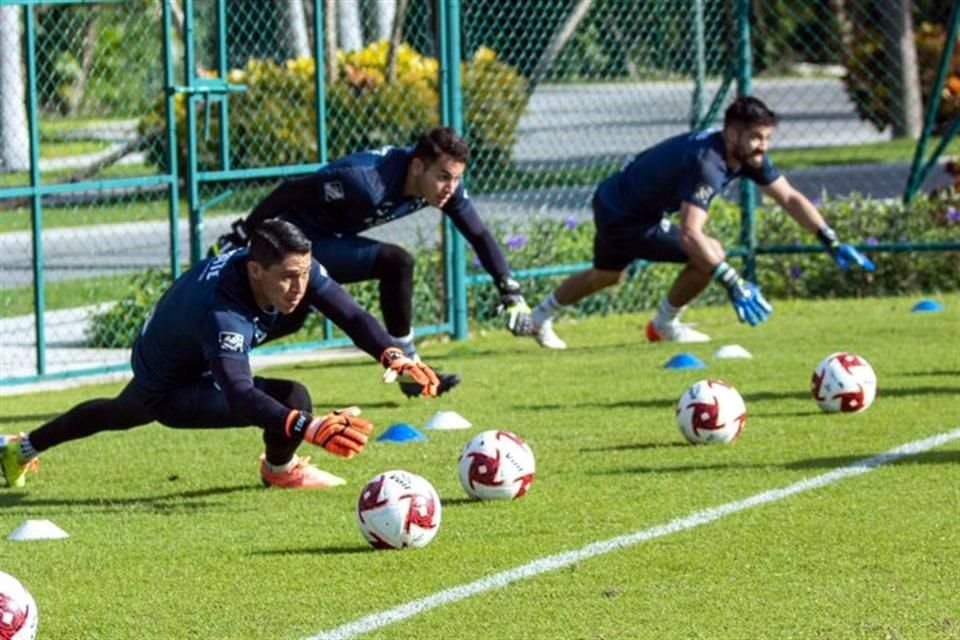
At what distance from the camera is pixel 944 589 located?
7.48 m

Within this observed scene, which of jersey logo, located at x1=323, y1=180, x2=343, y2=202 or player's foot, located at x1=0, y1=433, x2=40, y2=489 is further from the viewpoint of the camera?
jersey logo, located at x1=323, y1=180, x2=343, y2=202

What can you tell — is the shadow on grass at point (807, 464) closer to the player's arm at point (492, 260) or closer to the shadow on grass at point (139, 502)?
the shadow on grass at point (139, 502)

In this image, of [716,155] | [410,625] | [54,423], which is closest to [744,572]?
[410,625]

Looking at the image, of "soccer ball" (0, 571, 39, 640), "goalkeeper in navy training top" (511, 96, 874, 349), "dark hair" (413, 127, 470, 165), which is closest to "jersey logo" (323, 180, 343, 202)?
"dark hair" (413, 127, 470, 165)

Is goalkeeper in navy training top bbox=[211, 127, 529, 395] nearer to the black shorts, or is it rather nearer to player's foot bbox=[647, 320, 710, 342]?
the black shorts

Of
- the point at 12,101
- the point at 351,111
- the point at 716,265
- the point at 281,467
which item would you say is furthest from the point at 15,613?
the point at 12,101

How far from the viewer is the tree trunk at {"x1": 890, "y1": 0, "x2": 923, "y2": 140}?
29939 millimetres

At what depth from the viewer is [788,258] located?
57.8 feet

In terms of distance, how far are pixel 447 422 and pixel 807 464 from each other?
7.49 ft

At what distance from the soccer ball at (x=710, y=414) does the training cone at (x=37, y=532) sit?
10.5 ft

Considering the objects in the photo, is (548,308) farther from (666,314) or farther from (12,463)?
(12,463)

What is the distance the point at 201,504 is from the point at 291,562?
146 centimetres

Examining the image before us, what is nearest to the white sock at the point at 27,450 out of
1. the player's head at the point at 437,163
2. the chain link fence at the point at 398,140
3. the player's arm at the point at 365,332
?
the player's arm at the point at 365,332

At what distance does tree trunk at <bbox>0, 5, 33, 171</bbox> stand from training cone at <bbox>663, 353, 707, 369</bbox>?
29.3 ft
